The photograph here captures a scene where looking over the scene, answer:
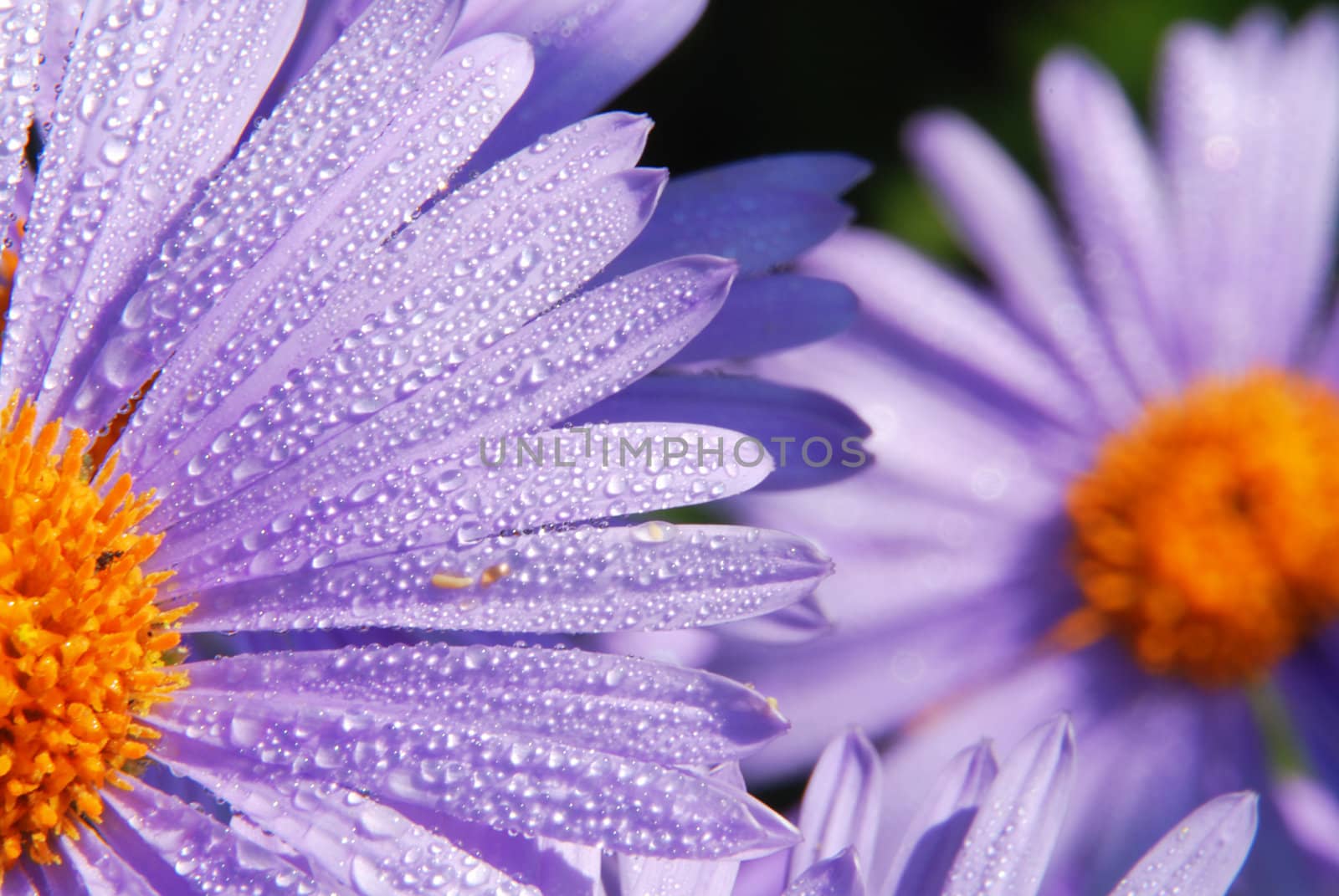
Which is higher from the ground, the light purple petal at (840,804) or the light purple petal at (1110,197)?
the light purple petal at (1110,197)

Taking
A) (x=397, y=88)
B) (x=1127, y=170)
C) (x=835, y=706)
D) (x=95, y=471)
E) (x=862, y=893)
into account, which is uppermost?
(x=1127, y=170)

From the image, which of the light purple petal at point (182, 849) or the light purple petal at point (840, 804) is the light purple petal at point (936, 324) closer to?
the light purple petal at point (840, 804)

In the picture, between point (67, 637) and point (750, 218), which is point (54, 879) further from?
point (750, 218)

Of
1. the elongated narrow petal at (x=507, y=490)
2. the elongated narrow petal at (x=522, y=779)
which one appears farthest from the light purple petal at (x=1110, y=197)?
the elongated narrow petal at (x=522, y=779)

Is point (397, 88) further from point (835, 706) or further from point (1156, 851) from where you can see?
point (835, 706)

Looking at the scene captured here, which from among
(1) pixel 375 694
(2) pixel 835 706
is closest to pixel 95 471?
(1) pixel 375 694

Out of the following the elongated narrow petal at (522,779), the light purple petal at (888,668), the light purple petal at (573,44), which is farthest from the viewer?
the light purple petal at (888,668)
